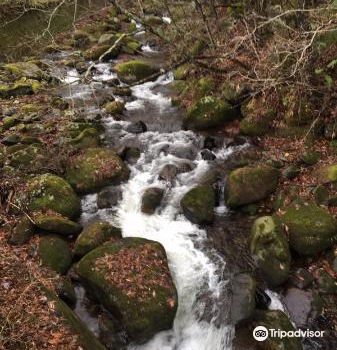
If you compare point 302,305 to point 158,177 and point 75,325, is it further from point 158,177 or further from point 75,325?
point 158,177

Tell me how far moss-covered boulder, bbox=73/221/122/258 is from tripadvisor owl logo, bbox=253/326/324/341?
3495 millimetres

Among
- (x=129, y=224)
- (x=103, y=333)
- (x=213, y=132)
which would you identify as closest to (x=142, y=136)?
(x=213, y=132)

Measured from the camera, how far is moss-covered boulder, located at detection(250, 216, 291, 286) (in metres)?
7.26

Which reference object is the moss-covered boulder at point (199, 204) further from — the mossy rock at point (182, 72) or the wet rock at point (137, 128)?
the mossy rock at point (182, 72)

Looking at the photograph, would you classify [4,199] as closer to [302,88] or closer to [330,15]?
[302,88]

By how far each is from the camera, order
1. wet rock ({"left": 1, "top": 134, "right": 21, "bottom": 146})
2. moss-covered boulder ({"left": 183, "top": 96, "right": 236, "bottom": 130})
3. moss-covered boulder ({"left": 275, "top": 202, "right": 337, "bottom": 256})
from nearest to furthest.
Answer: moss-covered boulder ({"left": 275, "top": 202, "right": 337, "bottom": 256}) → wet rock ({"left": 1, "top": 134, "right": 21, "bottom": 146}) → moss-covered boulder ({"left": 183, "top": 96, "right": 236, "bottom": 130})

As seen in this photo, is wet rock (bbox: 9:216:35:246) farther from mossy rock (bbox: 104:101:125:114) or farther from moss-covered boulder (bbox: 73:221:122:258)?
mossy rock (bbox: 104:101:125:114)

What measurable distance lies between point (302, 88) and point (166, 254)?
5.94 metres

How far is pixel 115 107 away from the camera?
13727mm

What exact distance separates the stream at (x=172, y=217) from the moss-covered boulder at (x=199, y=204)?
0.74ft

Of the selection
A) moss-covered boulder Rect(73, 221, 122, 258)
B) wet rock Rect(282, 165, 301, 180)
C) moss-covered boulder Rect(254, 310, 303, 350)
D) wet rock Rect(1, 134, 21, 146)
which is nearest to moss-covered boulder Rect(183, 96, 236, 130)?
wet rock Rect(282, 165, 301, 180)

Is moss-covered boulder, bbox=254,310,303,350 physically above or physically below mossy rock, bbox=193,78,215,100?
below

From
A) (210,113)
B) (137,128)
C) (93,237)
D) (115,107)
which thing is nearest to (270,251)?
(93,237)

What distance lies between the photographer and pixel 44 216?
8594 millimetres
